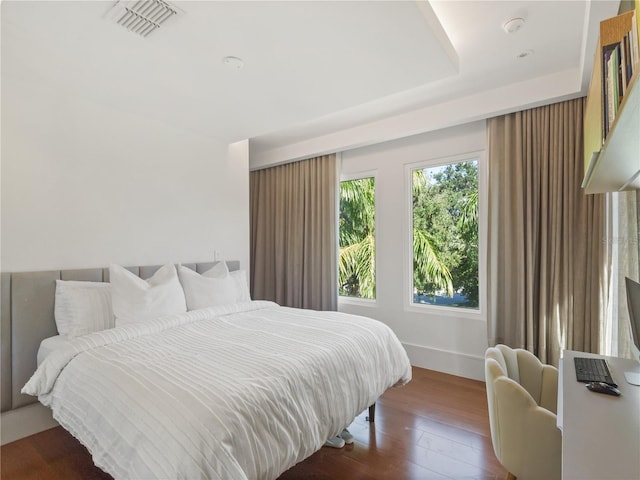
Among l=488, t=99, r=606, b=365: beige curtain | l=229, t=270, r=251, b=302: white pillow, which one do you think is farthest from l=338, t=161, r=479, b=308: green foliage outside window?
l=229, t=270, r=251, b=302: white pillow

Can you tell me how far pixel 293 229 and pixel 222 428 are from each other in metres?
3.49

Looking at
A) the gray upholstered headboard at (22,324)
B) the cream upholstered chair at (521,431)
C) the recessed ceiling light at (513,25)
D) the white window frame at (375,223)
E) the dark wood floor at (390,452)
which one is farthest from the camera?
the white window frame at (375,223)

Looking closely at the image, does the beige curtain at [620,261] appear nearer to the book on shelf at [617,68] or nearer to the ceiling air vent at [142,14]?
the book on shelf at [617,68]

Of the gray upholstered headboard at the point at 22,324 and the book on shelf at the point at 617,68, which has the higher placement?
the book on shelf at the point at 617,68

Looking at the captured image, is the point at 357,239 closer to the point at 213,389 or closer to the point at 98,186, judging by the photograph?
the point at 98,186

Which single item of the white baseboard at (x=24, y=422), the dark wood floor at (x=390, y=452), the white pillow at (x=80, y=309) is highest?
the white pillow at (x=80, y=309)

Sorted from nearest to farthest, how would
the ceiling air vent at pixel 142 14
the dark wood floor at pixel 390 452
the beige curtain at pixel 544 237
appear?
the ceiling air vent at pixel 142 14 < the dark wood floor at pixel 390 452 < the beige curtain at pixel 544 237

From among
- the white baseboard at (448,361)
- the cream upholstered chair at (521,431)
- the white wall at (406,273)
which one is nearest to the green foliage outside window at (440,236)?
the white wall at (406,273)

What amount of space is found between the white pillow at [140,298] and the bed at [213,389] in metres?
0.08

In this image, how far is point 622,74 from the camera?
1133mm

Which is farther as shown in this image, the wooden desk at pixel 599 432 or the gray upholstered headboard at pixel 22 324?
the gray upholstered headboard at pixel 22 324

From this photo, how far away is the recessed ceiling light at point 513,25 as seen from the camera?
199 cm

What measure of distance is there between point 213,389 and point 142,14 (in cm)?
190

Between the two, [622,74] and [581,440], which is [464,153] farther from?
[581,440]
